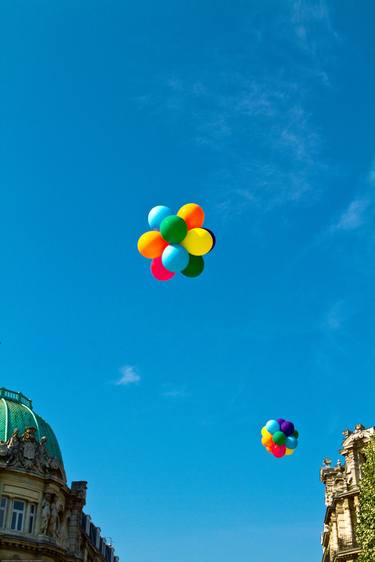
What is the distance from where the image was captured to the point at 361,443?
58969mm

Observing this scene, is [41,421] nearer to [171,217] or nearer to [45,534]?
[45,534]

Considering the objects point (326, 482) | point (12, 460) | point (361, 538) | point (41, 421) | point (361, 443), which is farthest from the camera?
point (326, 482)

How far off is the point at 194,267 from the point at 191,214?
6.24 ft

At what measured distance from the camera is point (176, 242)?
75.4 ft

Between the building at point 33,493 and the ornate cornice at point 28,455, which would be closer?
the building at point 33,493

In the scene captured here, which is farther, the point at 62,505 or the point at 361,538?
the point at 62,505

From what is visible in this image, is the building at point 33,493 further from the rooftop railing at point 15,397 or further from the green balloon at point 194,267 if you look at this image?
the green balloon at point 194,267

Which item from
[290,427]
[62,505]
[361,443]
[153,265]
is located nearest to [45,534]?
[62,505]

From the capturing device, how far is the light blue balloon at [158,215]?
928 inches

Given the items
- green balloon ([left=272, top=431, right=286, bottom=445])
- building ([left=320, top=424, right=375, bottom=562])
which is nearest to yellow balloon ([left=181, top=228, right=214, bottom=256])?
green balloon ([left=272, top=431, right=286, bottom=445])

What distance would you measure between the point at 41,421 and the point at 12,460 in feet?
23.4

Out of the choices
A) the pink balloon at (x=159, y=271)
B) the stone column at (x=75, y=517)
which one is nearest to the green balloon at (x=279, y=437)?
the pink balloon at (x=159, y=271)

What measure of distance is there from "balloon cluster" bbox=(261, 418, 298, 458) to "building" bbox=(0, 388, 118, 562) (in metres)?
17.9

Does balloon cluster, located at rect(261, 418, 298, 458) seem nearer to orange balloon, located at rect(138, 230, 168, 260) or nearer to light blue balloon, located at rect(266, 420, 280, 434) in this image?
light blue balloon, located at rect(266, 420, 280, 434)
